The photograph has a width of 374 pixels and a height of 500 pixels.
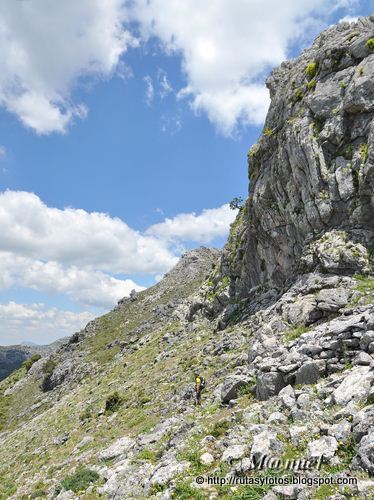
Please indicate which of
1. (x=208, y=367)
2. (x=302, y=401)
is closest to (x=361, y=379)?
(x=302, y=401)

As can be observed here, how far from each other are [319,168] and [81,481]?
28895 mm

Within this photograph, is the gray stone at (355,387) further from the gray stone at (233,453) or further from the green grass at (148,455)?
the green grass at (148,455)

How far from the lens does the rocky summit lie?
1099 centimetres

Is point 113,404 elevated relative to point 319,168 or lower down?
lower down

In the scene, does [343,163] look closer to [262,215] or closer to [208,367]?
[262,215]

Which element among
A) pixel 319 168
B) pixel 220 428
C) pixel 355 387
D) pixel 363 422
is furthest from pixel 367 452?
pixel 319 168

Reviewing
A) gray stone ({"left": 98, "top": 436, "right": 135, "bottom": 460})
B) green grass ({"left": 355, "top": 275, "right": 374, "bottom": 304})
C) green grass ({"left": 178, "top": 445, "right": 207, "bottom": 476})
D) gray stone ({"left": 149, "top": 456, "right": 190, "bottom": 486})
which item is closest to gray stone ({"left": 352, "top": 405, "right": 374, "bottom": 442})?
green grass ({"left": 178, "top": 445, "right": 207, "bottom": 476})

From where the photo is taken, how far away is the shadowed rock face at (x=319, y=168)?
89.5 feet

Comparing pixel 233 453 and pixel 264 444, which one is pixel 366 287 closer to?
pixel 264 444

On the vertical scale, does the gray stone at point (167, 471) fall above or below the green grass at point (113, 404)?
below

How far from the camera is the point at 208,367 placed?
28.9 m

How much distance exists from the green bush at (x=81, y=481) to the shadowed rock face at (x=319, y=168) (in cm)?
2140

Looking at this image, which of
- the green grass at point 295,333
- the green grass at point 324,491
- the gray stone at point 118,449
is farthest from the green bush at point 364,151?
the gray stone at point 118,449

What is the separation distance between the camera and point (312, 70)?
1412 inches
